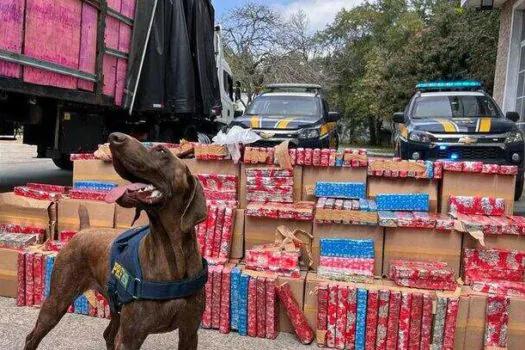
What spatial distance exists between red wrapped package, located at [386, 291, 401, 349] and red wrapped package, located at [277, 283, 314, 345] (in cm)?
52

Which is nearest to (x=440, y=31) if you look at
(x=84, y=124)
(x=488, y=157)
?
(x=488, y=157)

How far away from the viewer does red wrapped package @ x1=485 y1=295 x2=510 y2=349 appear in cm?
321

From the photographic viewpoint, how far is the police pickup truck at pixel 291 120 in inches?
282

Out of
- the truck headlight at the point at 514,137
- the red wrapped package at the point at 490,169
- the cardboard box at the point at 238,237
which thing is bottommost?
the cardboard box at the point at 238,237

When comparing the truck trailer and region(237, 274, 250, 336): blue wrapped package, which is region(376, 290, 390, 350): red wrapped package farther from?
the truck trailer

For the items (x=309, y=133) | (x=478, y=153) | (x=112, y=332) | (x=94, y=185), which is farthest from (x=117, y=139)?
(x=478, y=153)

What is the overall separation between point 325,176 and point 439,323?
151cm

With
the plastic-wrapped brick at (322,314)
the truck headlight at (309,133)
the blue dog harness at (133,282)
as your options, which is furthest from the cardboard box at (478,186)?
the truck headlight at (309,133)

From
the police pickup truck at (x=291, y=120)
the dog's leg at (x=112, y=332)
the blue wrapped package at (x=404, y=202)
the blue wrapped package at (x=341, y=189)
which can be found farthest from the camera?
the police pickup truck at (x=291, y=120)

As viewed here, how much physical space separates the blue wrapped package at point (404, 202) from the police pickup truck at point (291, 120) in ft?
10.4

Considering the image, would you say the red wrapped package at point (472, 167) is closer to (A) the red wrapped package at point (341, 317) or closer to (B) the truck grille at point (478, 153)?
(A) the red wrapped package at point (341, 317)

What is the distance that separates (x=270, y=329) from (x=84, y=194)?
201 centimetres

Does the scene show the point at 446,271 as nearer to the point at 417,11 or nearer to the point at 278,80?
the point at 278,80

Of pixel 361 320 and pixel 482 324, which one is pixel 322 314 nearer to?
pixel 361 320
